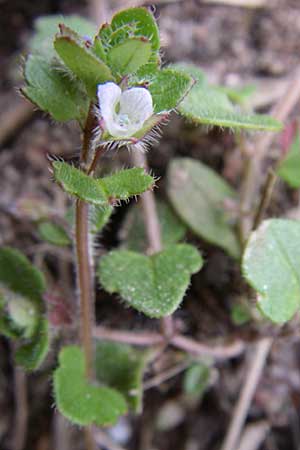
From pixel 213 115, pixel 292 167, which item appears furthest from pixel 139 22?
→ pixel 292 167

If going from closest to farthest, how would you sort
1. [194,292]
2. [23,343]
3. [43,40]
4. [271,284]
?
[271,284] < [23,343] < [43,40] < [194,292]

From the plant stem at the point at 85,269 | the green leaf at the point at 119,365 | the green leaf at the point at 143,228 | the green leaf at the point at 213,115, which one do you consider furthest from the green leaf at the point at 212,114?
the green leaf at the point at 119,365

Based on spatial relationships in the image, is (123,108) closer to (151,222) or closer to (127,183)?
(127,183)

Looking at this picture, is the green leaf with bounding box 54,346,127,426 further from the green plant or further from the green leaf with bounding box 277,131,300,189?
the green leaf with bounding box 277,131,300,189

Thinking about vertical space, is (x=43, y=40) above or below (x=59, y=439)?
above

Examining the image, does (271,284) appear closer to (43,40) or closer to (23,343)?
(23,343)

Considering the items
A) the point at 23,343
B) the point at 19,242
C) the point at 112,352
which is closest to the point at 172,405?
the point at 112,352

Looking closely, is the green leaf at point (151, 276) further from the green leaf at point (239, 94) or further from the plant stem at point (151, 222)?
the green leaf at point (239, 94)
